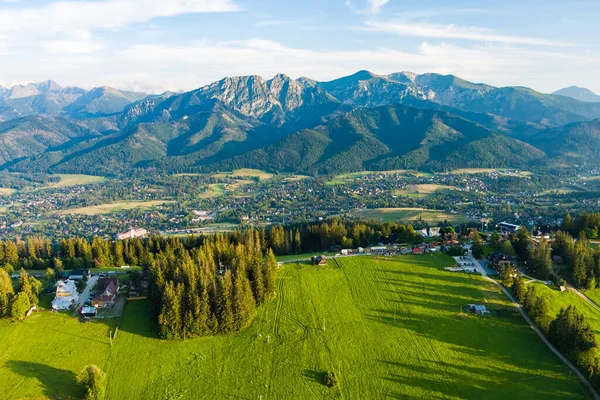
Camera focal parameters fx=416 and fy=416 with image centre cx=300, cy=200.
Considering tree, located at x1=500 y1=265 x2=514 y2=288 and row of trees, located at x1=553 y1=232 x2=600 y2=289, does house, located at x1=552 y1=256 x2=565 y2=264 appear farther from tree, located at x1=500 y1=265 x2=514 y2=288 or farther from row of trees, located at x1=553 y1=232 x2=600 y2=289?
tree, located at x1=500 y1=265 x2=514 y2=288

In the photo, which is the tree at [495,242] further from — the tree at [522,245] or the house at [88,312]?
the house at [88,312]

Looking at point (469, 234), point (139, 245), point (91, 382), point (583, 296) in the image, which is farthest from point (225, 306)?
point (469, 234)

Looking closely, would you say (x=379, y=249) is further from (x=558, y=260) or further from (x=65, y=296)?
(x=65, y=296)

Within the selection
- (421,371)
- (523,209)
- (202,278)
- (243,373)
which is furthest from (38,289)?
(523,209)

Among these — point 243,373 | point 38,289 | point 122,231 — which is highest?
point 38,289

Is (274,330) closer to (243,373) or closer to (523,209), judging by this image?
(243,373)

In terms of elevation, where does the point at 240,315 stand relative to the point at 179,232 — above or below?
above

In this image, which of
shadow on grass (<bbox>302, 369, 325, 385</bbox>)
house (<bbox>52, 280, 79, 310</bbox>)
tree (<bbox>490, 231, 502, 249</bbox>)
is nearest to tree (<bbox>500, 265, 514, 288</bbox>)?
tree (<bbox>490, 231, 502, 249</bbox>)
